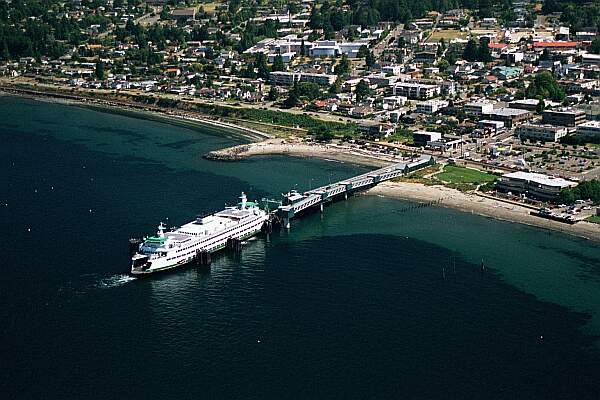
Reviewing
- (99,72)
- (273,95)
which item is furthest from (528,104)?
(99,72)

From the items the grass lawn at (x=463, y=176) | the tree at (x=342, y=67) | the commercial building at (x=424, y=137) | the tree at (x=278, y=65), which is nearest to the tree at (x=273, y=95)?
the tree at (x=278, y=65)

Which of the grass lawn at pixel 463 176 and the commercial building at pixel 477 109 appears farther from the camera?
the commercial building at pixel 477 109

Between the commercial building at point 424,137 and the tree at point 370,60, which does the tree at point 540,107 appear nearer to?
the commercial building at point 424,137

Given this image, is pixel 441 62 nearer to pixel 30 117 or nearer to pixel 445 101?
pixel 445 101

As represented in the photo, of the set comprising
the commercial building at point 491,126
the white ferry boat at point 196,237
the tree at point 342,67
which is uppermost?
the tree at point 342,67

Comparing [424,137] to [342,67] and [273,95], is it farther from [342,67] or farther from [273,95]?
[342,67]

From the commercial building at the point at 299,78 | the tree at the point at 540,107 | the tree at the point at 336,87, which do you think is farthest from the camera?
the commercial building at the point at 299,78
